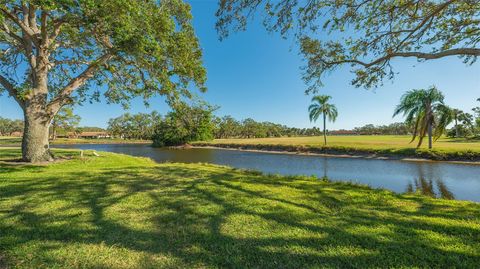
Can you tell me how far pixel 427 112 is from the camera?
79.5 feet

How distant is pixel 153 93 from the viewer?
11125mm

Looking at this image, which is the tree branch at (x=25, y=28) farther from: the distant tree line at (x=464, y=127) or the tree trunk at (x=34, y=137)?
the distant tree line at (x=464, y=127)

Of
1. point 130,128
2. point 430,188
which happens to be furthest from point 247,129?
point 430,188

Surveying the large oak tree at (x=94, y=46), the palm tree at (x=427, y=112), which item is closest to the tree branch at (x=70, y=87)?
the large oak tree at (x=94, y=46)

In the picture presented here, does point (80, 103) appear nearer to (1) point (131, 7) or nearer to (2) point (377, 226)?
(1) point (131, 7)

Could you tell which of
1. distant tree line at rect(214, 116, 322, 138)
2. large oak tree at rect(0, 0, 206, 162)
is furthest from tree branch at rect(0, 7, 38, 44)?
Answer: distant tree line at rect(214, 116, 322, 138)

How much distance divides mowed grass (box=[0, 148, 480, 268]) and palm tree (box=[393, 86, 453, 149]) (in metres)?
23.9

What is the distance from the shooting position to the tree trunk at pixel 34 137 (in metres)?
9.48

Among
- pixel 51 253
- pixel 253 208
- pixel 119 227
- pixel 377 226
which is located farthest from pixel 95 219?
pixel 377 226

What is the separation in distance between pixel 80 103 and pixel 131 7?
7.73m

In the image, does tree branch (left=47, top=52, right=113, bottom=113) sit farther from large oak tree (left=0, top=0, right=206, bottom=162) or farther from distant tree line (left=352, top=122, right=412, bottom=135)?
distant tree line (left=352, top=122, right=412, bottom=135)

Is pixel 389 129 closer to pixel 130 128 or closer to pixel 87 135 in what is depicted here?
pixel 130 128

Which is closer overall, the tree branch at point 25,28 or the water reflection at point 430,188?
the tree branch at point 25,28

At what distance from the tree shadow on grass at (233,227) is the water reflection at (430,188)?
21.2ft
